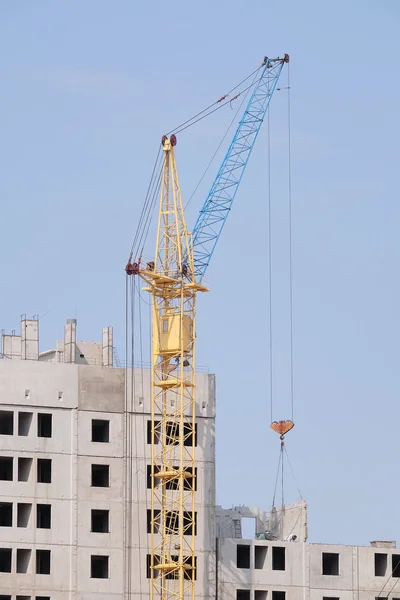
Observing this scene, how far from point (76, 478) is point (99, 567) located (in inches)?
311

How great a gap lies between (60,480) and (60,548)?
18.5 feet

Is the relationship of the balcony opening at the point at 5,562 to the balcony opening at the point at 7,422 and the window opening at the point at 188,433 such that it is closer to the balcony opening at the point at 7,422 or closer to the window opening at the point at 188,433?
the balcony opening at the point at 7,422

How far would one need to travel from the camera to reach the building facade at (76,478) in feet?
449

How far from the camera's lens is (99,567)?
14075cm

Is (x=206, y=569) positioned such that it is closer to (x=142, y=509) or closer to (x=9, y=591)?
(x=142, y=509)

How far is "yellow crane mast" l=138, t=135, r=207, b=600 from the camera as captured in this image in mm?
140250

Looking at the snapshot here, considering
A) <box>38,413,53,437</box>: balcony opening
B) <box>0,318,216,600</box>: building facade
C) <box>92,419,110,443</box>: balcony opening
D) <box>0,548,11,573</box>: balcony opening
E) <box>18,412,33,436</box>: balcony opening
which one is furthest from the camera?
<box>92,419,110,443</box>: balcony opening

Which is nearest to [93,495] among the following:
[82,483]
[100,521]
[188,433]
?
[82,483]

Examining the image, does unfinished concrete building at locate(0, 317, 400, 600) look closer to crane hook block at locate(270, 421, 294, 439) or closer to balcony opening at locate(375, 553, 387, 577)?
balcony opening at locate(375, 553, 387, 577)

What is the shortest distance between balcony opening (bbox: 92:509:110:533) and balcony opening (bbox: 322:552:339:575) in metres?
21.9

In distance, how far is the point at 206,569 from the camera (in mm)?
143500

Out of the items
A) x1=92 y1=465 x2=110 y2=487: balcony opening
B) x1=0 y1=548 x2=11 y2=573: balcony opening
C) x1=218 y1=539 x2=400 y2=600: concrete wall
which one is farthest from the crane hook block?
x1=0 y1=548 x2=11 y2=573: balcony opening

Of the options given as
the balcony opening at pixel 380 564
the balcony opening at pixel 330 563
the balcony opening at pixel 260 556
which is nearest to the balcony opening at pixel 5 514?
the balcony opening at pixel 260 556

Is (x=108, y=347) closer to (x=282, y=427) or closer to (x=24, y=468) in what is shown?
(x=24, y=468)
